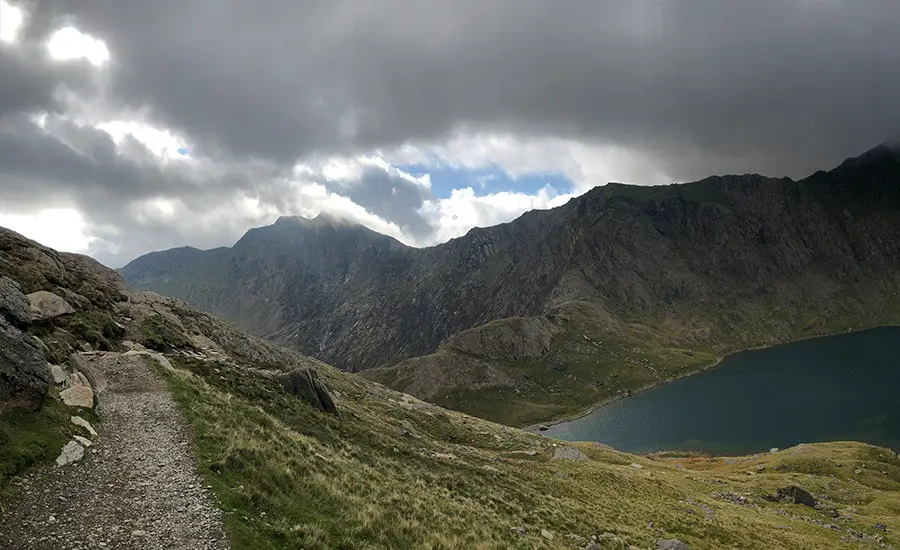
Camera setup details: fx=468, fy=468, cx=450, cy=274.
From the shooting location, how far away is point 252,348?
66.2 metres

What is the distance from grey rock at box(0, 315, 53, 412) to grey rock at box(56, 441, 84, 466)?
8.93 feet

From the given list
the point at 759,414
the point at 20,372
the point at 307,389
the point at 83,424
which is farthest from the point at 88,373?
the point at 759,414

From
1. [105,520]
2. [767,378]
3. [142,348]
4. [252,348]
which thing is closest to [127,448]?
[105,520]

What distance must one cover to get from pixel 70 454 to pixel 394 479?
16.9m

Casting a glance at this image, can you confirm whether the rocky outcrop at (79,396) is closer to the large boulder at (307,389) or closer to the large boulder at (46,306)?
the large boulder at (46,306)

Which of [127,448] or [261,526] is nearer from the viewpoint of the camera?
[261,526]

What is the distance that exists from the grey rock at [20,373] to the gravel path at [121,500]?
119 inches

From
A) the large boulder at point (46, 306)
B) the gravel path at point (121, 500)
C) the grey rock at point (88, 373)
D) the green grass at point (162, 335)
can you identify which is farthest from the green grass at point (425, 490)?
the large boulder at point (46, 306)

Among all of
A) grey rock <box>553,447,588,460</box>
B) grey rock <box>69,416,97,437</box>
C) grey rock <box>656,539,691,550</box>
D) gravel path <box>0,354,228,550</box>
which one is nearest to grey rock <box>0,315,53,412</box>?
grey rock <box>69,416,97,437</box>

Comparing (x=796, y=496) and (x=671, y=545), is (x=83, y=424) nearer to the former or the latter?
(x=671, y=545)

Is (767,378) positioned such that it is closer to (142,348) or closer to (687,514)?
(687,514)

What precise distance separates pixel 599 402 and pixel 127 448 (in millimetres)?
196845

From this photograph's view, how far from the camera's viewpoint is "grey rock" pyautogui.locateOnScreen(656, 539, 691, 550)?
98.8 ft

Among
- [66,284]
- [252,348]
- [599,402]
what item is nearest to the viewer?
[66,284]
